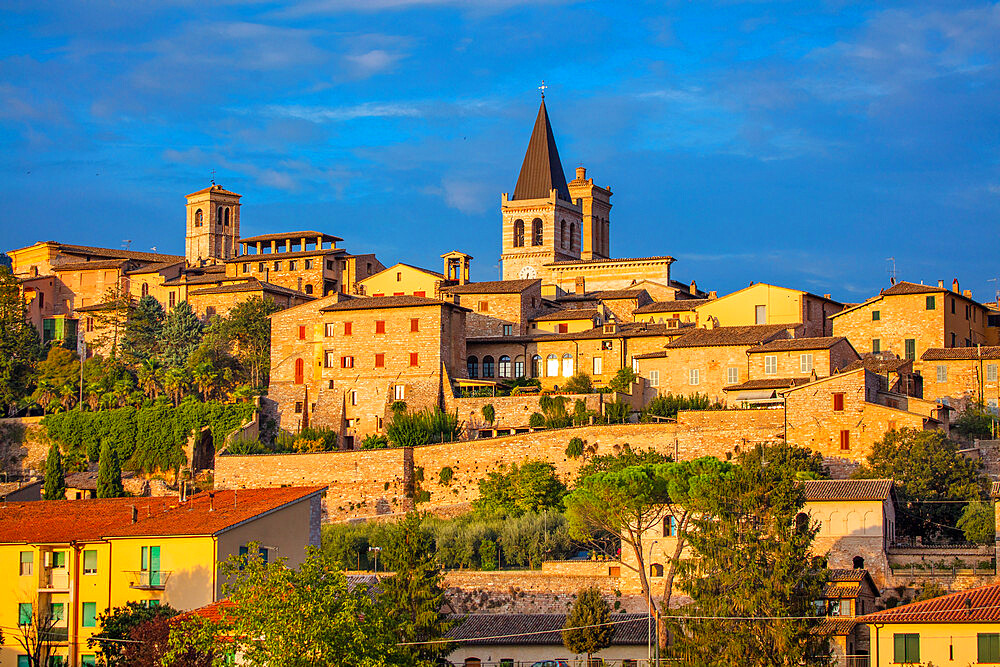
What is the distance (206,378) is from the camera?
71500 millimetres

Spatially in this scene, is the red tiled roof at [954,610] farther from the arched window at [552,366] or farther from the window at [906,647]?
the arched window at [552,366]

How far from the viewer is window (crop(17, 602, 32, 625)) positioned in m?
41.8

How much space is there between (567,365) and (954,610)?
112 ft

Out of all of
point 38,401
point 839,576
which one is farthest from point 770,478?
point 38,401

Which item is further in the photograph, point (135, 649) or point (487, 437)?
point (487, 437)

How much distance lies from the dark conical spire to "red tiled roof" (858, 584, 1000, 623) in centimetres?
6483

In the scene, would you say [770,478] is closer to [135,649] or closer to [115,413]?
[135,649]

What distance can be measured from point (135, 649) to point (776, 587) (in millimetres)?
15790

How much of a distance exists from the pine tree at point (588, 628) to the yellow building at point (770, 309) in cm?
2810

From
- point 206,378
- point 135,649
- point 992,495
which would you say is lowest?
point 135,649

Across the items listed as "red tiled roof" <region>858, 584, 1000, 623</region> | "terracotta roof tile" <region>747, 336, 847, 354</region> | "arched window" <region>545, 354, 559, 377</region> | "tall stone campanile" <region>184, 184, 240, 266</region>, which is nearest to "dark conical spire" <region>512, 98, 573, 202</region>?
"tall stone campanile" <region>184, 184, 240, 266</region>

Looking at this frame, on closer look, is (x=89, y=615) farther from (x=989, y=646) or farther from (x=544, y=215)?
(x=544, y=215)

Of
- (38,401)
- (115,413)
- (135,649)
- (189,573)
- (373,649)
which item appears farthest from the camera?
(38,401)

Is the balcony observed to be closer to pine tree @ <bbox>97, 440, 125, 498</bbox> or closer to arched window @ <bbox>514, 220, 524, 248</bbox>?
pine tree @ <bbox>97, 440, 125, 498</bbox>
